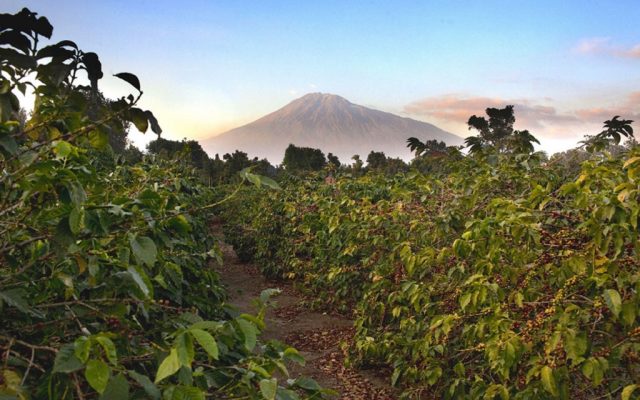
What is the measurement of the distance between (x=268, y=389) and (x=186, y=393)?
8.7 inches

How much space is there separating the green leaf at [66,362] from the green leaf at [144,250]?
31 centimetres

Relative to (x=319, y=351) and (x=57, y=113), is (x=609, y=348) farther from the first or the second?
(x=319, y=351)

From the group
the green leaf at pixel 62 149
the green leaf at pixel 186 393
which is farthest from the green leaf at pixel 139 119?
the green leaf at pixel 186 393

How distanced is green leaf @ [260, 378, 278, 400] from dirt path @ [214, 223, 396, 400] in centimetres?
193

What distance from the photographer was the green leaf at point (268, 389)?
134 cm

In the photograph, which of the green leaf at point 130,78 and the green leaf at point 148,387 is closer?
the green leaf at point 148,387

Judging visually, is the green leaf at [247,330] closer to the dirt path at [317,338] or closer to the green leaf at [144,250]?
the green leaf at [144,250]

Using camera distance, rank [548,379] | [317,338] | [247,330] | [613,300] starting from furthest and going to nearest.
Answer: [317,338], [548,379], [613,300], [247,330]

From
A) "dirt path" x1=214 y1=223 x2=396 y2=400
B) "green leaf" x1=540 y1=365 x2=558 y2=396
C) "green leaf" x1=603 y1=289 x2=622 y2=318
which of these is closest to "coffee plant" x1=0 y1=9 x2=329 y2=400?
"dirt path" x1=214 y1=223 x2=396 y2=400

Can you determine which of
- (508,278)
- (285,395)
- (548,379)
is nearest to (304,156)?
(508,278)

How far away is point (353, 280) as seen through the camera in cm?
749

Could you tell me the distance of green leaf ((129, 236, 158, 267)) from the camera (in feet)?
4.72

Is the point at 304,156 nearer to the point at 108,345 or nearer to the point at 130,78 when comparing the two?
the point at 130,78

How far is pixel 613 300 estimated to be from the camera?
103 inches
